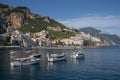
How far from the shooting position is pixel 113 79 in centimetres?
6888

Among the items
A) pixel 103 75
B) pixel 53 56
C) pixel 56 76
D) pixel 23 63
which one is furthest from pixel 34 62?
pixel 103 75

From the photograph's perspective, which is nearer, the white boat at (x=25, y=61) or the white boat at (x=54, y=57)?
the white boat at (x=25, y=61)

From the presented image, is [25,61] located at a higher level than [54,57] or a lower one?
lower

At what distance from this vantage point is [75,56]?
131 metres

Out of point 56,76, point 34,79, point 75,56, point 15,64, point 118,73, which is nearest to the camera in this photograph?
point 34,79

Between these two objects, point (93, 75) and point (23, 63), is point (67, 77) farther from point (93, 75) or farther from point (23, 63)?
point (23, 63)

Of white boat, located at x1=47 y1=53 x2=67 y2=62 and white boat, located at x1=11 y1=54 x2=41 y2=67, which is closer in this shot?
white boat, located at x1=11 y1=54 x2=41 y2=67

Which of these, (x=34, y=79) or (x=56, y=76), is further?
(x=56, y=76)

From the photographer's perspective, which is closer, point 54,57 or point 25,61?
point 25,61

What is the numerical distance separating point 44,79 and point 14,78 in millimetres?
8843

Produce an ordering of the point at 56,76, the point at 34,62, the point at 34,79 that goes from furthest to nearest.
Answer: the point at 34,62 → the point at 56,76 → the point at 34,79

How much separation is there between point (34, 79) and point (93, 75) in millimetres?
18858

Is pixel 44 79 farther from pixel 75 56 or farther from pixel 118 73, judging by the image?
pixel 75 56

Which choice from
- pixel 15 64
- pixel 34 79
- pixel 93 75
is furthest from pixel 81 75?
pixel 15 64
